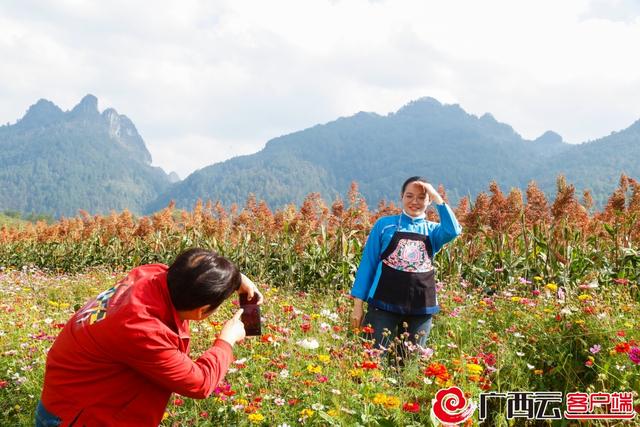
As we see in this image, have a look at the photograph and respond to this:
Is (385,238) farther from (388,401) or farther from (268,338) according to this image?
(388,401)

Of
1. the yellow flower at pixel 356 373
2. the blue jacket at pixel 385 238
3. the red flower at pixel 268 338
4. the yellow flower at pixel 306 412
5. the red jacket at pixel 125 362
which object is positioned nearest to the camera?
the red jacket at pixel 125 362

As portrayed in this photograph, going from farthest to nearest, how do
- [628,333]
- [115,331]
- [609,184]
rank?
1. [609,184]
2. [628,333]
3. [115,331]

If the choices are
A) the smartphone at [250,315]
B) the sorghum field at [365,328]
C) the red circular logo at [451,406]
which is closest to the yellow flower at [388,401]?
the sorghum field at [365,328]

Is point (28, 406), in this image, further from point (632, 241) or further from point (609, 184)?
point (609, 184)

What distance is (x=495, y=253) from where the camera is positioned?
718 cm

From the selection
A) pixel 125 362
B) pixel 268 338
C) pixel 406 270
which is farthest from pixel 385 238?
pixel 125 362

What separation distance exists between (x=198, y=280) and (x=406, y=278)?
7.01 feet

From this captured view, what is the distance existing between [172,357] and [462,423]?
1.58 meters

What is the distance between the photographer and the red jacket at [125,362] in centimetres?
199

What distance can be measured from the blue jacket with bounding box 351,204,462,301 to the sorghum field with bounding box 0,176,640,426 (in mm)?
388

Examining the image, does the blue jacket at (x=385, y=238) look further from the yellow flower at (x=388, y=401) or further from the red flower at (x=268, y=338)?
the yellow flower at (x=388, y=401)

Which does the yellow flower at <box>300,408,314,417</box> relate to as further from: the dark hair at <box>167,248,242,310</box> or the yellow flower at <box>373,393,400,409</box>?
the dark hair at <box>167,248,242,310</box>

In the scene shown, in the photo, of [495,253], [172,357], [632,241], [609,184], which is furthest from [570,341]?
[609,184]

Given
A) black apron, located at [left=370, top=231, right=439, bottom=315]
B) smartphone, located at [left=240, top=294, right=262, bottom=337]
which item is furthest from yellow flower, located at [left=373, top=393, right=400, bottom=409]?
black apron, located at [left=370, top=231, right=439, bottom=315]
